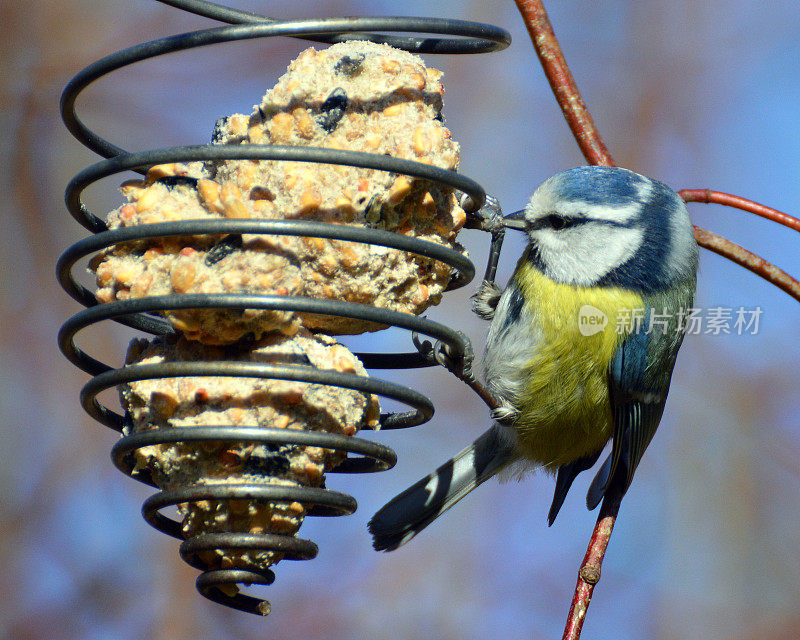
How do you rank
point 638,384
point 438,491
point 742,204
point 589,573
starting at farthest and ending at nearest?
point 438,491
point 638,384
point 742,204
point 589,573

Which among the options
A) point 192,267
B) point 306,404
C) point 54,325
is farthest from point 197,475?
point 54,325

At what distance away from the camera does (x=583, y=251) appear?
6.34ft

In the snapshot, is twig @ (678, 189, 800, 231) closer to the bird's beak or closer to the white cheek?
the white cheek

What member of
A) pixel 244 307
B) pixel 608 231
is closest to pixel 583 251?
pixel 608 231

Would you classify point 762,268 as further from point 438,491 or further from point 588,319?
point 438,491

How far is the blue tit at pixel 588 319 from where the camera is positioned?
1896mm

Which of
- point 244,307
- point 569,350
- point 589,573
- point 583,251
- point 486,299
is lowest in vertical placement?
point 589,573

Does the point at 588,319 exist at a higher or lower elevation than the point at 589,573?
higher

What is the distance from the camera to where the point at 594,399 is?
2.06 meters

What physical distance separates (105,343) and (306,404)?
1.76 m

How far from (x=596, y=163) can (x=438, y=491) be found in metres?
0.96

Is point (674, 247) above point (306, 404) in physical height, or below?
above

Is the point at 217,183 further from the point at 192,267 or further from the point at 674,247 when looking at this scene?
the point at 674,247

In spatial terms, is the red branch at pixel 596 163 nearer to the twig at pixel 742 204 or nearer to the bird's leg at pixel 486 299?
the twig at pixel 742 204
